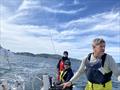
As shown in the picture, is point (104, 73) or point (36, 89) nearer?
point (104, 73)

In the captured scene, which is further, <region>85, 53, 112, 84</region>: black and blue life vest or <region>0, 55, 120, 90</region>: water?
<region>0, 55, 120, 90</region>: water

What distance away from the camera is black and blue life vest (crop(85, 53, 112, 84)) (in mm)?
6011

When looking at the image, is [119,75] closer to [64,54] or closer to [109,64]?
[109,64]

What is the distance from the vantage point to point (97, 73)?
19.9 ft

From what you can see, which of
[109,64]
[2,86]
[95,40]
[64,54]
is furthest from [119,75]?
[64,54]

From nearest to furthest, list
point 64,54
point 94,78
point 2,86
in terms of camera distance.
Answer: point 94,78 → point 2,86 → point 64,54

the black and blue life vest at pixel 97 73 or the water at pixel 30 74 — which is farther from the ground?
the black and blue life vest at pixel 97 73

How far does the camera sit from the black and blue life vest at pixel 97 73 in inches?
237

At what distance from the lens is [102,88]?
603 centimetres

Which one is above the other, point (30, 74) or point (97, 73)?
point (97, 73)

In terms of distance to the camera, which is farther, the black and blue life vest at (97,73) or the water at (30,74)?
the water at (30,74)

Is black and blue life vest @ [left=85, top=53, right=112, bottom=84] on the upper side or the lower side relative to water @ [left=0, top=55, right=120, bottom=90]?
upper

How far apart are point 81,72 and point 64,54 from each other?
22.8 feet

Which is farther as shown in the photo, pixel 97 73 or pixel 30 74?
pixel 30 74
